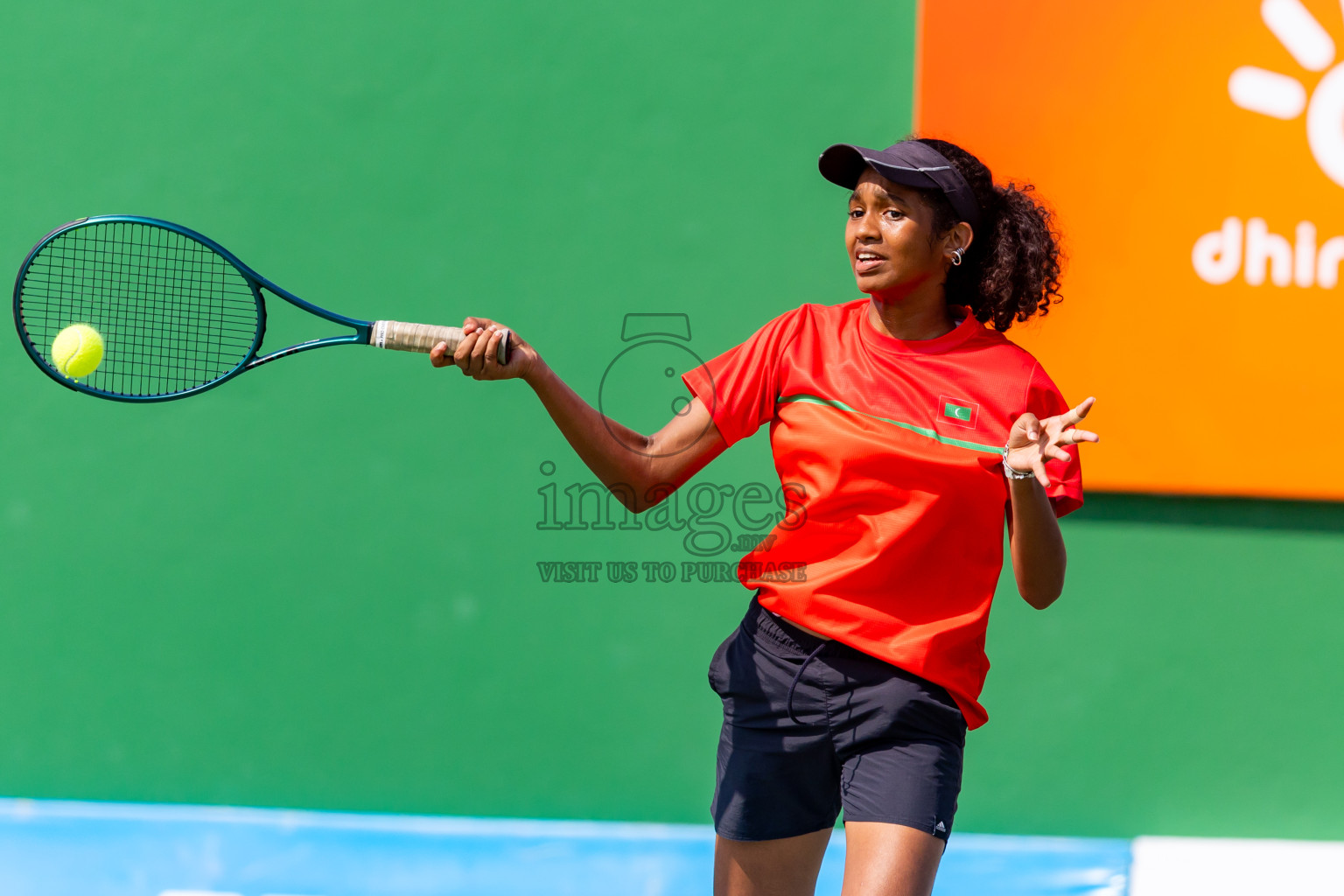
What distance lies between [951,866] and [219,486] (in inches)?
90.8

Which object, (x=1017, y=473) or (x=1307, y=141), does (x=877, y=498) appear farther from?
(x=1307, y=141)

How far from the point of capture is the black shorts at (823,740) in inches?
72.6

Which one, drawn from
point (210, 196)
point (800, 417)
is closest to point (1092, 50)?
point (800, 417)

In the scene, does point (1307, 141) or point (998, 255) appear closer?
point (998, 255)

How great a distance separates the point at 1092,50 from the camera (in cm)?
306

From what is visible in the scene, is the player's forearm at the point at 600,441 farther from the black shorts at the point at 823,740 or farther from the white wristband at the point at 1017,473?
the white wristband at the point at 1017,473

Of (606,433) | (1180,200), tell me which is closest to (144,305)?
(606,433)

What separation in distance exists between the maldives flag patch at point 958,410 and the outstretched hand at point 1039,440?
139 millimetres

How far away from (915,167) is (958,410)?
1.35 feet

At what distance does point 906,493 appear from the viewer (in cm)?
186

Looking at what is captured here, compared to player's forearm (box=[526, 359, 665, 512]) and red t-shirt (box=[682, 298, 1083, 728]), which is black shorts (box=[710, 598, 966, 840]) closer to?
red t-shirt (box=[682, 298, 1083, 728])

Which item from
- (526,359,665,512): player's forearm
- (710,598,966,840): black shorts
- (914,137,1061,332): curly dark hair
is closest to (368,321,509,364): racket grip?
(526,359,665,512): player's forearm

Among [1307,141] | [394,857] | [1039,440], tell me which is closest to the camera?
[1039,440]

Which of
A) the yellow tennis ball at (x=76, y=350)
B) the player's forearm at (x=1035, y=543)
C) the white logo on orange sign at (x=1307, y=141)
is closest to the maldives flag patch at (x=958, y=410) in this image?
the player's forearm at (x=1035, y=543)
